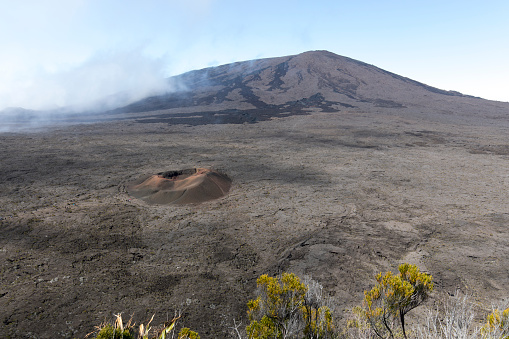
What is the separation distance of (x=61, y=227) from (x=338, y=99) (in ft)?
165

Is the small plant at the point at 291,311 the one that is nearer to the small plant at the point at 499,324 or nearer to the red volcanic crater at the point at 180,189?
the small plant at the point at 499,324

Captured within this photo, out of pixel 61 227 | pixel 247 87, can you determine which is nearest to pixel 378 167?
pixel 61 227

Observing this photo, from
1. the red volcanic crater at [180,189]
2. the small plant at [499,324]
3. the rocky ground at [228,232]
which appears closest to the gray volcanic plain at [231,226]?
the rocky ground at [228,232]

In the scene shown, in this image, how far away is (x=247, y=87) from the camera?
61.0 meters

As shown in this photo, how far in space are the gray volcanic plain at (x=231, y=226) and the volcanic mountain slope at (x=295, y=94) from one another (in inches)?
756

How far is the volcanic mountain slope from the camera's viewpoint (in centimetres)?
4362

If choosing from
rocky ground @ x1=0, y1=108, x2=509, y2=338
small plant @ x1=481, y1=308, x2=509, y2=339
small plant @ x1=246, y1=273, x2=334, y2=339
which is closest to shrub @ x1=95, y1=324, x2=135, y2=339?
small plant @ x1=246, y1=273, x2=334, y2=339

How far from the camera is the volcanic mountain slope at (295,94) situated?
143 feet

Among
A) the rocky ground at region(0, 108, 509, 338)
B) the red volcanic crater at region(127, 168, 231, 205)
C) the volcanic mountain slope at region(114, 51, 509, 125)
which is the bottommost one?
the rocky ground at region(0, 108, 509, 338)

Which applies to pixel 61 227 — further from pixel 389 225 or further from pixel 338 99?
pixel 338 99

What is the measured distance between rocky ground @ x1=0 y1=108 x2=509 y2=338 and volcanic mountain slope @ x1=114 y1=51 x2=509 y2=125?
21.5 m

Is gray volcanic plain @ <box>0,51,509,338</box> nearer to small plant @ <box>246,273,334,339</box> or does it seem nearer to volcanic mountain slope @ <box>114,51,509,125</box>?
small plant @ <box>246,273,334,339</box>

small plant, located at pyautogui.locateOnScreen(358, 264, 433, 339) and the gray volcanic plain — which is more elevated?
small plant, located at pyautogui.locateOnScreen(358, 264, 433, 339)

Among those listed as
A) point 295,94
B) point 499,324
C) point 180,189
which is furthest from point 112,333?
point 295,94
